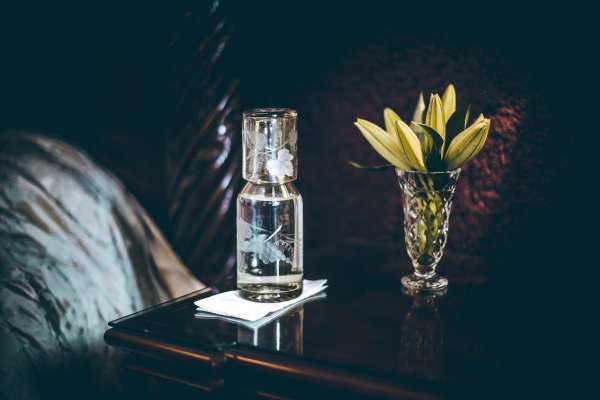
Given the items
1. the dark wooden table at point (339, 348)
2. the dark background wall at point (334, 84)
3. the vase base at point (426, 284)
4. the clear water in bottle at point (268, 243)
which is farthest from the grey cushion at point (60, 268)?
the vase base at point (426, 284)

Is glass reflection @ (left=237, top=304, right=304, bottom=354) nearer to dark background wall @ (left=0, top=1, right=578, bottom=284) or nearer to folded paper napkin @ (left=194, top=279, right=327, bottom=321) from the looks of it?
folded paper napkin @ (left=194, top=279, right=327, bottom=321)

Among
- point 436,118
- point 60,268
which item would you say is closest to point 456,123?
point 436,118

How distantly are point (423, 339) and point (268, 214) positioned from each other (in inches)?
12.3

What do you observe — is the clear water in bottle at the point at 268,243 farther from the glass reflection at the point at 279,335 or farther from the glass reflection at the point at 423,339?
the glass reflection at the point at 423,339

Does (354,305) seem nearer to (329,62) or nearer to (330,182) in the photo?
(330,182)

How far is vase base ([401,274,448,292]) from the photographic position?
109 centimetres

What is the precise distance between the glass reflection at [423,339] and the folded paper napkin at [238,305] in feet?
0.62

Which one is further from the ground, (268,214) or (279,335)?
(268,214)

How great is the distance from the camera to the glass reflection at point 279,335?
2.74 ft

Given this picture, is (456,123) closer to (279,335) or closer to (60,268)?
(279,335)

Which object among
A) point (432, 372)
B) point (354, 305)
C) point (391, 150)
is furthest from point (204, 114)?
point (432, 372)

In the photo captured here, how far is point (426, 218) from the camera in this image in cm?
107

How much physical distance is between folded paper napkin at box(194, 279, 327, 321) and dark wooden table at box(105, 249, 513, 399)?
19mm

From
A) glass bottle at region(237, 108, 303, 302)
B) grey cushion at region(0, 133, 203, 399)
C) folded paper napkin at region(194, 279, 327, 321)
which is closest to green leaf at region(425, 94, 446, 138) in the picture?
glass bottle at region(237, 108, 303, 302)
